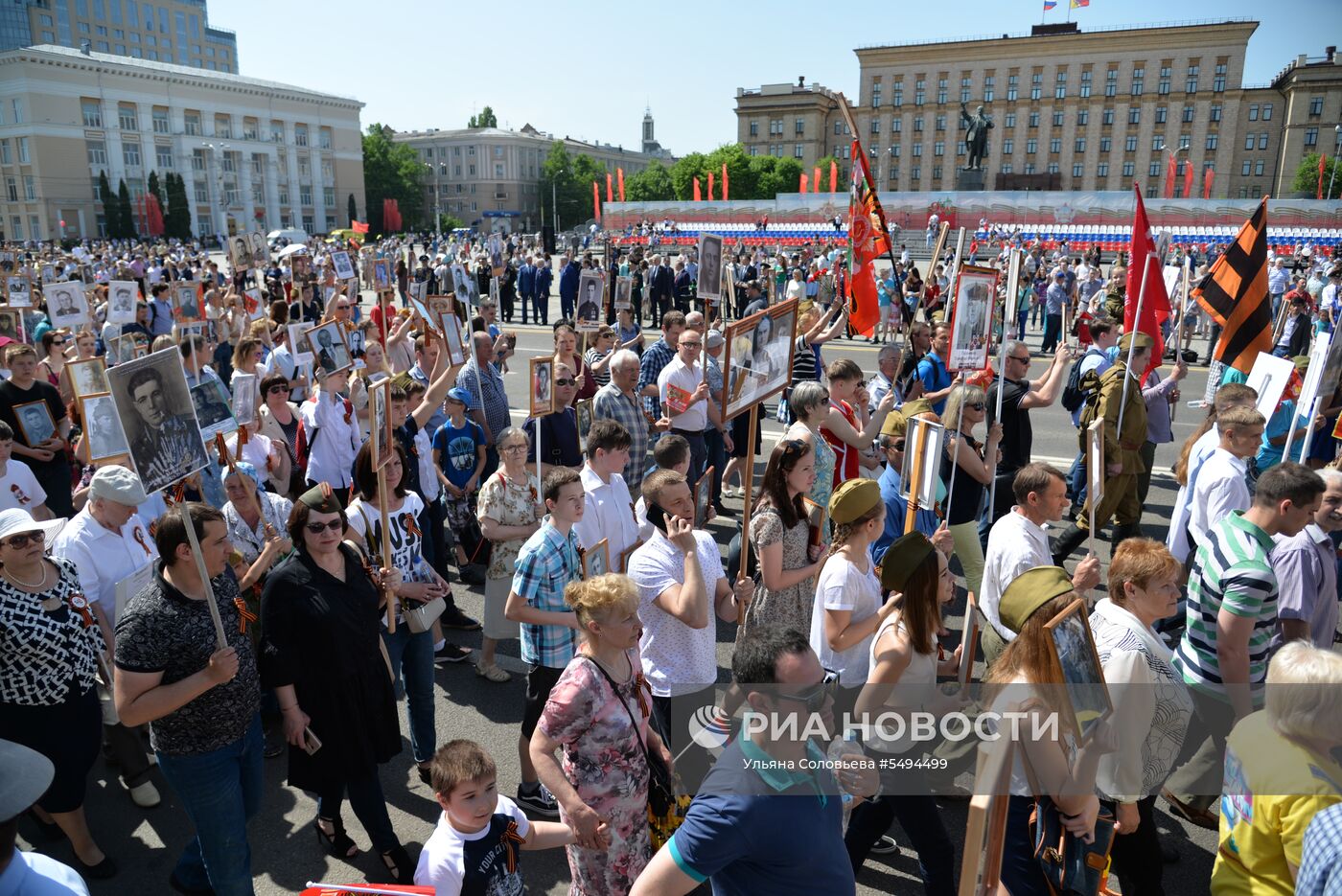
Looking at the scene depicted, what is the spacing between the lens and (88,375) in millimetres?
6551

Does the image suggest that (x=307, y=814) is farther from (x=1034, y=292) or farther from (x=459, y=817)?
(x=1034, y=292)

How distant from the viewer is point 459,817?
290cm

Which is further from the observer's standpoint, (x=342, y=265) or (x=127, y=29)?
(x=127, y=29)

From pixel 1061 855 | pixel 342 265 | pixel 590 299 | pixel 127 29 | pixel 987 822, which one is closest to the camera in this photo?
pixel 987 822

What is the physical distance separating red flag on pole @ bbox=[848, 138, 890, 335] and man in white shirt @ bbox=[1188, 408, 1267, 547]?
3.94 meters

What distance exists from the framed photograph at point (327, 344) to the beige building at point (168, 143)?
270 ft

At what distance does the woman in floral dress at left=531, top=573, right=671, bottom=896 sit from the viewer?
120 inches

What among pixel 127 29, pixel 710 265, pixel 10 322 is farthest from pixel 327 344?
pixel 127 29

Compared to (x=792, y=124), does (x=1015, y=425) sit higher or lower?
lower

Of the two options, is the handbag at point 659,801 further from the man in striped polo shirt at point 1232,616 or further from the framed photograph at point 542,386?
the framed photograph at point 542,386

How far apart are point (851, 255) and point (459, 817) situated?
26.3 ft

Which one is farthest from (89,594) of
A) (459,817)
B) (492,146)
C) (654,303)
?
(492,146)

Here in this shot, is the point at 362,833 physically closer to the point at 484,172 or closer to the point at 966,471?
the point at 966,471

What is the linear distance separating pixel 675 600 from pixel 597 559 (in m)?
0.82
